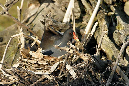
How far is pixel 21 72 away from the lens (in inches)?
184

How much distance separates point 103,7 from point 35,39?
2.58 m

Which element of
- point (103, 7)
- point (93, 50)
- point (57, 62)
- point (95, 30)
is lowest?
point (57, 62)

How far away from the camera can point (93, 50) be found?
6.55 m

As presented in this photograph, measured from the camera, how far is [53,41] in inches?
223

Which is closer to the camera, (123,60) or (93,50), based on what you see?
(123,60)

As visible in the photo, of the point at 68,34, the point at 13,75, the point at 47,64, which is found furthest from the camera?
the point at 68,34

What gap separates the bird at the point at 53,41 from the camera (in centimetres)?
545

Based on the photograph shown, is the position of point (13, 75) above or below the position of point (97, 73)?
above

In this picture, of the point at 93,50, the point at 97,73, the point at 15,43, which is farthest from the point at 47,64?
the point at 15,43

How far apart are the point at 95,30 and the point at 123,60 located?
128cm

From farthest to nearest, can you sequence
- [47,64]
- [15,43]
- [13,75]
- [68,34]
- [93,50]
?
[15,43]
[93,50]
[68,34]
[47,64]
[13,75]

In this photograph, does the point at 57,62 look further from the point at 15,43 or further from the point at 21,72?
the point at 15,43

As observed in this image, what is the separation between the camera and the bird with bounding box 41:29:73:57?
17.9ft

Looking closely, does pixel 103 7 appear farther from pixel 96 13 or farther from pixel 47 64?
pixel 47 64
